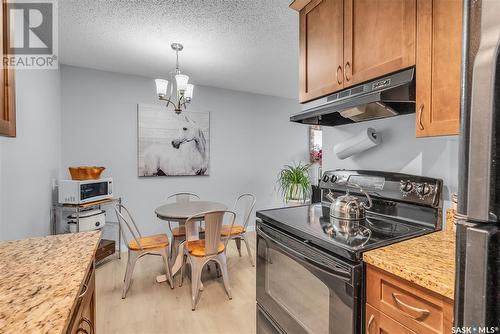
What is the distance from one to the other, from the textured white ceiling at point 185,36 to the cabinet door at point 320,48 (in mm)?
359

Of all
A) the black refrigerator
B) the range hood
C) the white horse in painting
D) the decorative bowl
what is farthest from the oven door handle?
the white horse in painting

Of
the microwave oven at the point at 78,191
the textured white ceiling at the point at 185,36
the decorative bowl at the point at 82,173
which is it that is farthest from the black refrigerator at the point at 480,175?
the decorative bowl at the point at 82,173

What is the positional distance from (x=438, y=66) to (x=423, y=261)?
0.77m

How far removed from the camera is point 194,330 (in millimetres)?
1850

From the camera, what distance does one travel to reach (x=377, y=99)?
1.11 m

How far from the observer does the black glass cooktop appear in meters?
1.02

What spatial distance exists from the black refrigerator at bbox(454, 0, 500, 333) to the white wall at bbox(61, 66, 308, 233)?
337cm

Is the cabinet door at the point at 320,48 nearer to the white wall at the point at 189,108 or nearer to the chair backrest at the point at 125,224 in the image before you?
the chair backrest at the point at 125,224

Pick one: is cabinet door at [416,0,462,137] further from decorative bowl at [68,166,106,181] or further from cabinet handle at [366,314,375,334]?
decorative bowl at [68,166,106,181]

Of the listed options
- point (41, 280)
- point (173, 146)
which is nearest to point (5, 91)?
point (41, 280)

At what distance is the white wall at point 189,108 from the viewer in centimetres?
317

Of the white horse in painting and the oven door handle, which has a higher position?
the white horse in painting

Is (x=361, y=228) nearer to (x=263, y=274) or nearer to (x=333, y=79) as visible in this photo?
(x=263, y=274)

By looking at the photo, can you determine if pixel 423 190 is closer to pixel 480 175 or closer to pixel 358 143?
pixel 358 143
